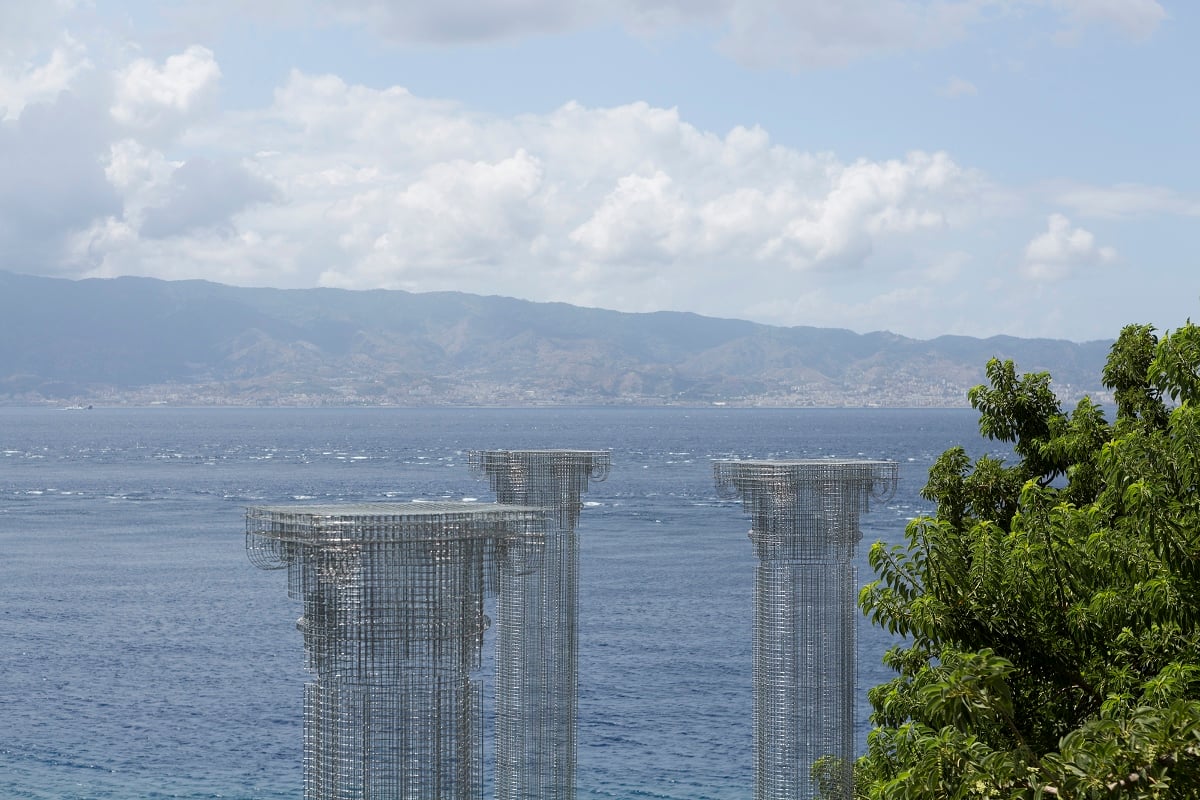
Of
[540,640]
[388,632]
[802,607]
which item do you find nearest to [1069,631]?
[388,632]

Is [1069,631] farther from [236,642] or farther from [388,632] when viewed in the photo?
[236,642]

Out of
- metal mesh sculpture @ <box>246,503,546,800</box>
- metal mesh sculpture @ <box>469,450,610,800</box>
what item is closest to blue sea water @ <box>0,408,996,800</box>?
metal mesh sculpture @ <box>469,450,610,800</box>

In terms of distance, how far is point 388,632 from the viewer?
303 inches

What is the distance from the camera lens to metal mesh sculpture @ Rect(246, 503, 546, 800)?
7.62m

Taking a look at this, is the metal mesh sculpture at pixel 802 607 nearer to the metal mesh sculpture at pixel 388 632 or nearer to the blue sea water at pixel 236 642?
the metal mesh sculpture at pixel 388 632

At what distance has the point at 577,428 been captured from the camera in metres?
149

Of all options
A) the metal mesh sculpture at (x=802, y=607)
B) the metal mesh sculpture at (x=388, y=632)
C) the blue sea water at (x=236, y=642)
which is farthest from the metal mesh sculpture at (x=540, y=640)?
the blue sea water at (x=236, y=642)

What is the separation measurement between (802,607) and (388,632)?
5117mm

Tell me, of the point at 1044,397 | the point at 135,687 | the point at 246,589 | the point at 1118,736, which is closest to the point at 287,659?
the point at 135,687

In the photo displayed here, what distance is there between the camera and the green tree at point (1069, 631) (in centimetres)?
466

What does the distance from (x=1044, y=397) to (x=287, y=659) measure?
2028cm

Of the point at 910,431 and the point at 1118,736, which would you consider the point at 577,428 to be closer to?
the point at 910,431

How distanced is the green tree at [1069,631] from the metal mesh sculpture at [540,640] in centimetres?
367

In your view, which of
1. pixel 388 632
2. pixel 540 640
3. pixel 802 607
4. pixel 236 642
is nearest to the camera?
pixel 388 632
